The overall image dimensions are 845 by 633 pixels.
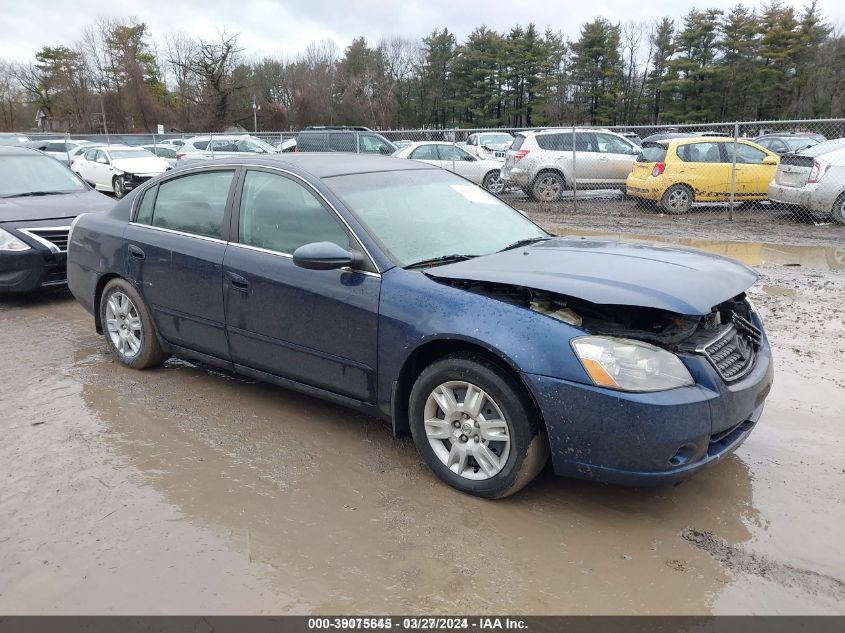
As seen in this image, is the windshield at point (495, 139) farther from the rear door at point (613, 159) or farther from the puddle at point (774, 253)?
the puddle at point (774, 253)


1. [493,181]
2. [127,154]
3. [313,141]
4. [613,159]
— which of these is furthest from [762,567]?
[127,154]

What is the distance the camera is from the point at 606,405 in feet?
9.51

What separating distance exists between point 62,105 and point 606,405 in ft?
226

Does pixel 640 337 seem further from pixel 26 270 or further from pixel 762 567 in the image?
pixel 26 270

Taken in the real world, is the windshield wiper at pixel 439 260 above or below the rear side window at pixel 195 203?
below

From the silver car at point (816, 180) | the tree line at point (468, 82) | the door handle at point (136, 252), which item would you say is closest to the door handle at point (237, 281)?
the door handle at point (136, 252)

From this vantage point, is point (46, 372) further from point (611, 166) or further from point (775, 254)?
point (611, 166)

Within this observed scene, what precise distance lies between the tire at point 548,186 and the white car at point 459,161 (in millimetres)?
1257

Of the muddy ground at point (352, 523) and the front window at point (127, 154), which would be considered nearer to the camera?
the muddy ground at point (352, 523)

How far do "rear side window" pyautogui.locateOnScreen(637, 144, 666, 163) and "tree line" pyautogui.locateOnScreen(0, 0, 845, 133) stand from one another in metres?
40.6

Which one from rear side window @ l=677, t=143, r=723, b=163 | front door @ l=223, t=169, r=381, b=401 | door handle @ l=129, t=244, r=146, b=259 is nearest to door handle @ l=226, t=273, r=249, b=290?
front door @ l=223, t=169, r=381, b=401

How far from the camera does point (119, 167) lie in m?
18.5

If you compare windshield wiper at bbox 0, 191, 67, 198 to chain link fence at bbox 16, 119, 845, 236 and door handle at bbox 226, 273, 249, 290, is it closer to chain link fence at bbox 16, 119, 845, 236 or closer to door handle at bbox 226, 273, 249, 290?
door handle at bbox 226, 273, 249, 290

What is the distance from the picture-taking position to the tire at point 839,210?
11.8 metres
